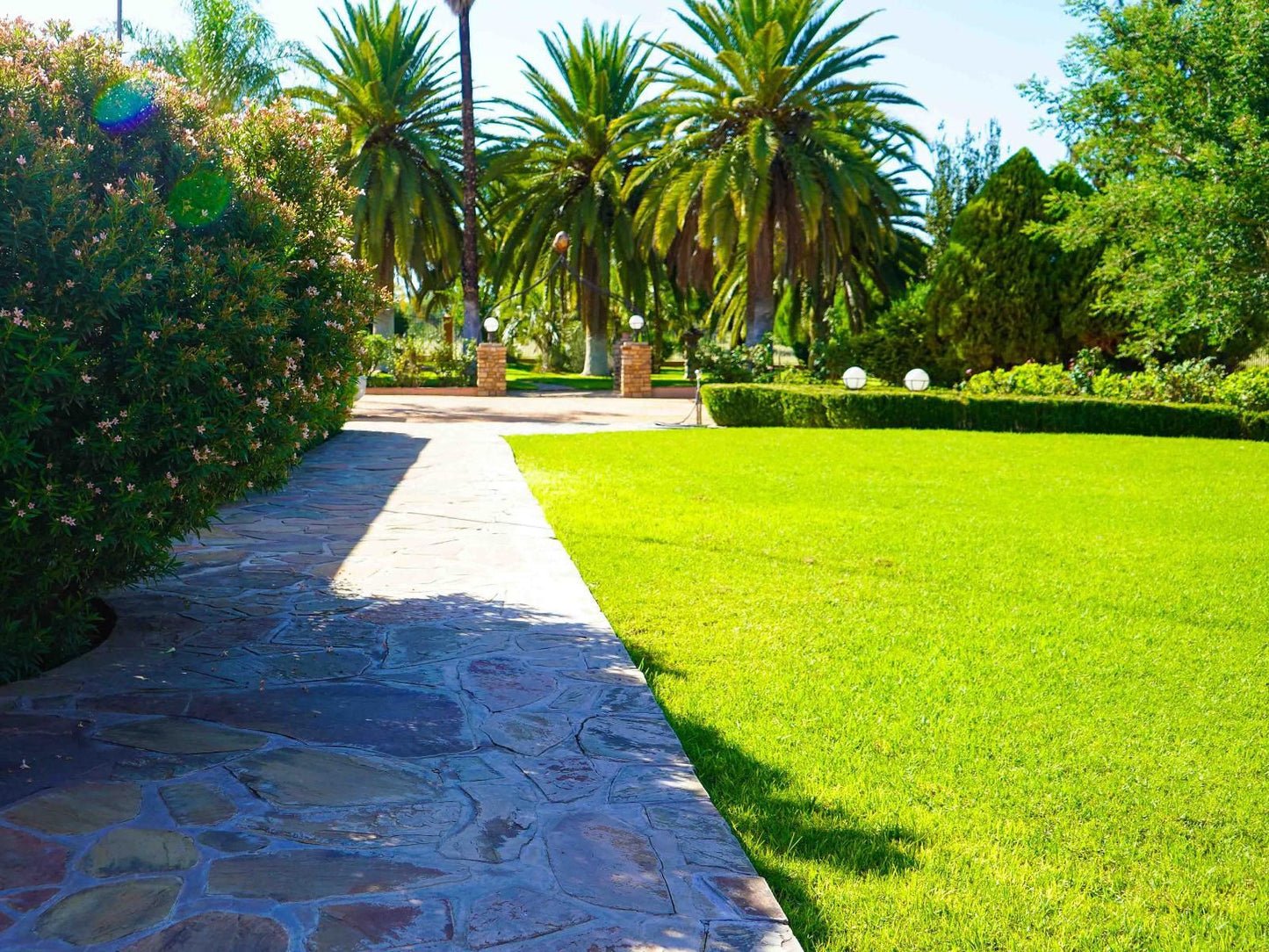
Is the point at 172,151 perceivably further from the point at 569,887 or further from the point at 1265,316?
the point at 1265,316

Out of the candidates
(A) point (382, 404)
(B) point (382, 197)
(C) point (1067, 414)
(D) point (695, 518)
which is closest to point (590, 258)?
(B) point (382, 197)

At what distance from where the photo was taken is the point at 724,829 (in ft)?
10.6

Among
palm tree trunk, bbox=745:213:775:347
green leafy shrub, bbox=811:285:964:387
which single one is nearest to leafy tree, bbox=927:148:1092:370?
green leafy shrub, bbox=811:285:964:387

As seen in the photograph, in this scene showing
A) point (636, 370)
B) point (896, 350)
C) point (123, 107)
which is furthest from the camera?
point (636, 370)

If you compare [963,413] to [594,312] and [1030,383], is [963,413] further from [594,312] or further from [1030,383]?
[594,312]

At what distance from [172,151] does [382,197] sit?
27.3 meters

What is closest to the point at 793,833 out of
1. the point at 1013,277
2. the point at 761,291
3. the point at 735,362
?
the point at 1013,277

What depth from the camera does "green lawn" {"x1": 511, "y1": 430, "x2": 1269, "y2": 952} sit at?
9.89 feet

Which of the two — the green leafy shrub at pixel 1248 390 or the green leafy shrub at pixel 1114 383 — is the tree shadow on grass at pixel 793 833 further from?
the green leafy shrub at pixel 1248 390

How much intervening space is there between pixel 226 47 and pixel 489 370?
10.8m

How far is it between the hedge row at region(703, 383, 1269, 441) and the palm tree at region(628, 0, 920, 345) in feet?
22.9

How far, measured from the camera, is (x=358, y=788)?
3494 mm

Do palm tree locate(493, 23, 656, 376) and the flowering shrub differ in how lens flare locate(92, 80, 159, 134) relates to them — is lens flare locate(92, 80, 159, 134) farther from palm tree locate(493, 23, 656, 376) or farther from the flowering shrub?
palm tree locate(493, 23, 656, 376)

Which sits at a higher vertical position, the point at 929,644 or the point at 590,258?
the point at 590,258
